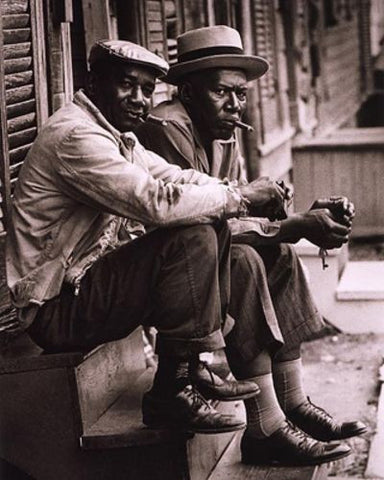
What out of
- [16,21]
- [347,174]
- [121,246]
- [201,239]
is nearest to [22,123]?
[16,21]

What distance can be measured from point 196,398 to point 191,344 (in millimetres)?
220

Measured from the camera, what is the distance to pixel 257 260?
4410mm

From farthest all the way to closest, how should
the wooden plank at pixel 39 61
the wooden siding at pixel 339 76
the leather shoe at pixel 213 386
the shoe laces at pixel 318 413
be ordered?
the wooden siding at pixel 339 76, the wooden plank at pixel 39 61, the shoe laces at pixel 318 413, the leather shoe at pixel 213 386

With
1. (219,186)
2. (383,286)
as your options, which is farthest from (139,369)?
(383,286)

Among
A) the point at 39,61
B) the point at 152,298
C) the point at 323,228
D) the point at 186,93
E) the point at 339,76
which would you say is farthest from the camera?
the point at 339,76

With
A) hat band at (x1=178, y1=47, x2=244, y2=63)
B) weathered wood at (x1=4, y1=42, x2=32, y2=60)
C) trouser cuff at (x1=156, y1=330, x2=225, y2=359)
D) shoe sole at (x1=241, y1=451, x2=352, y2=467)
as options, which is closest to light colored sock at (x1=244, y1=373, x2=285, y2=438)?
shoe sole at (x1=241, y1=451, x2=352, y2=467)

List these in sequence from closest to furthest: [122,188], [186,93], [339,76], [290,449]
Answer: [122,188]
[290,449]
[186,93]
[339,76]

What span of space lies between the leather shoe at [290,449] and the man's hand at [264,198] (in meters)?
0.88

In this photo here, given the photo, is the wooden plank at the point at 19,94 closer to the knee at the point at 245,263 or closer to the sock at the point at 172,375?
the knee at the point at 245,263

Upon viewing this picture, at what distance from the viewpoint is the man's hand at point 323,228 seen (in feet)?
14.7

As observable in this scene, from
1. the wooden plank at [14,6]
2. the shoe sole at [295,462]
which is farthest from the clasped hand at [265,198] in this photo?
the wooden plank at [14,6]

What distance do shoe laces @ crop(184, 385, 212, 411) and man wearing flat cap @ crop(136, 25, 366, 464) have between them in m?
0.41

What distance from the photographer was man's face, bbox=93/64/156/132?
4031 millimetres

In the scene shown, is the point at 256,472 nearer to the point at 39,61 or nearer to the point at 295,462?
the point at 295,462
